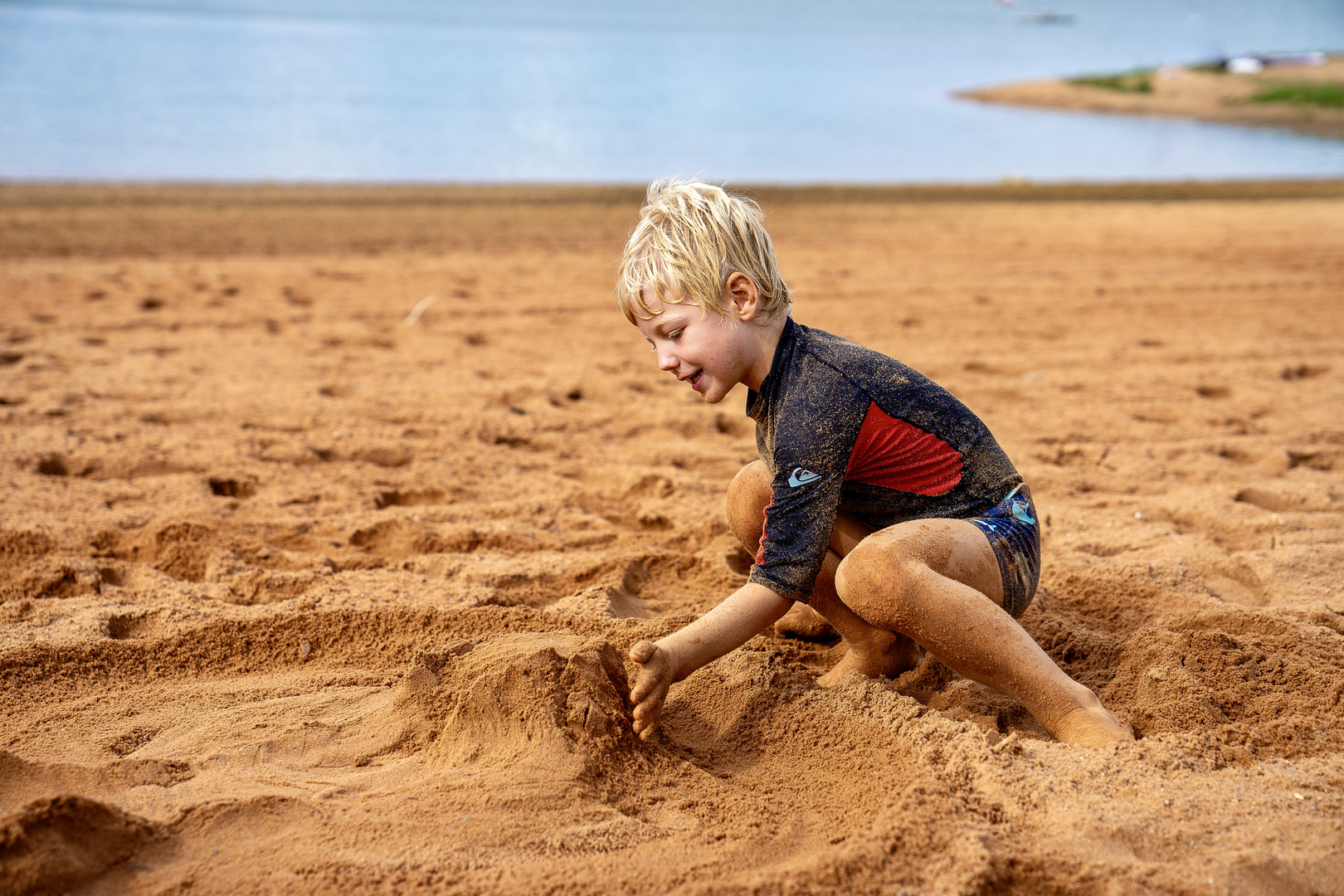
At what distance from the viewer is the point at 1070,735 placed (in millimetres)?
2008

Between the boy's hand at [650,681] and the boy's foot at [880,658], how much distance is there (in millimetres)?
484

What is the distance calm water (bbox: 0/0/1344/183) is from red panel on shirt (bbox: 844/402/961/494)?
3.92 meters

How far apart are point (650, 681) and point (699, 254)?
869 mm

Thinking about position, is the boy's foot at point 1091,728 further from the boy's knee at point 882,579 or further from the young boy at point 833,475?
the boy's knee at point 882,579

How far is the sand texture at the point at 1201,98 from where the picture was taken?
80.1 feet

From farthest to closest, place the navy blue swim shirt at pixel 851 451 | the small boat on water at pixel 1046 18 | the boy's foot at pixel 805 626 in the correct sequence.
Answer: the small boat on water at pixel 1046 18 < the boy's foot at pixel 805 626 < the navy blue swim shirt at pixel 851 451

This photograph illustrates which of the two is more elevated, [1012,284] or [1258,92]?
[1258,92]

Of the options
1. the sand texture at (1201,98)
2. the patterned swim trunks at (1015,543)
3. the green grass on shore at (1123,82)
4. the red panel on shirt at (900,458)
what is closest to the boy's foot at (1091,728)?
the patterned swim trunks at (1015,543)

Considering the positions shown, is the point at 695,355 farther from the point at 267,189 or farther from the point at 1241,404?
the point at 267,189

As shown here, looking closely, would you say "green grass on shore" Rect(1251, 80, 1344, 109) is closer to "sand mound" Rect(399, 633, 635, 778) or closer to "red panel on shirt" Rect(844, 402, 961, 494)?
"red panel on shirt" Rect(844, 402, 961, 494)

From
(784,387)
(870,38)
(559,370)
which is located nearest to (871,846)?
(784,387)

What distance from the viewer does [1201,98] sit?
2855 centimetres

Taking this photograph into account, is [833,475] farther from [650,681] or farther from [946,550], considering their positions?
[650,681]

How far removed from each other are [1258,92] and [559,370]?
29.3 metres
